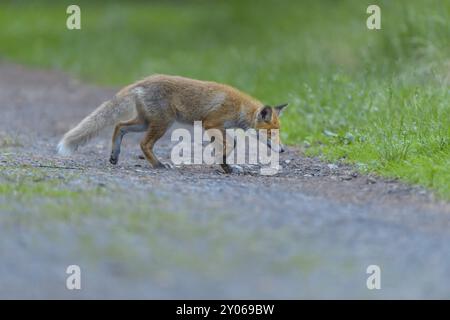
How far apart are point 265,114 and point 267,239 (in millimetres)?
3993

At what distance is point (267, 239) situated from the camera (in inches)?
233

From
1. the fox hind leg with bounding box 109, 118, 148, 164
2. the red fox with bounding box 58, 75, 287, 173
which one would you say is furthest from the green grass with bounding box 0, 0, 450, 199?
the fox hind leg with bounding box 109, 118, 148, 164

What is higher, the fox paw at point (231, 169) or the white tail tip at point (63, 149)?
the white tail tip at point (63, 149)

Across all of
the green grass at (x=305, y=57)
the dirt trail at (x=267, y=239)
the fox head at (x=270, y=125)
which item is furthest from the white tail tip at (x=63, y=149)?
the green grass at (x=305, y=57)

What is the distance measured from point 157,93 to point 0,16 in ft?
67.4

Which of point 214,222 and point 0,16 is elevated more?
point 0,16

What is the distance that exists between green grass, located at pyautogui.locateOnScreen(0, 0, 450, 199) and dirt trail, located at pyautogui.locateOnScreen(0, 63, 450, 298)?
33.1 inches

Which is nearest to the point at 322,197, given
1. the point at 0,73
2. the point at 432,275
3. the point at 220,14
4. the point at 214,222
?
the point at 214,222

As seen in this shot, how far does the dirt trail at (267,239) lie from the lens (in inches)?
203

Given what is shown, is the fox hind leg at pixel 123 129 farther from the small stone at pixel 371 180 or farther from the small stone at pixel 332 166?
the small stone at pixel 371 180

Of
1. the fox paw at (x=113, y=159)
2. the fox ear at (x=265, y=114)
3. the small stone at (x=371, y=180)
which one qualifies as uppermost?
the fox ear at (x=265, y=114)

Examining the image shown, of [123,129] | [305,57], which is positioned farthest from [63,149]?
[305,57]
